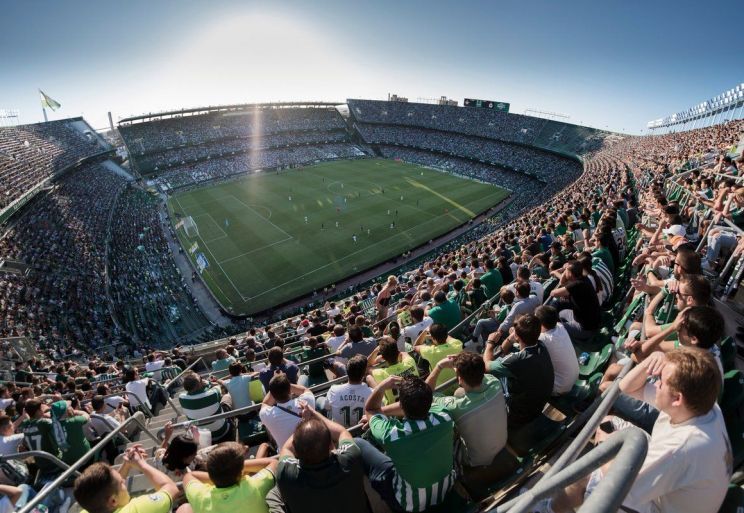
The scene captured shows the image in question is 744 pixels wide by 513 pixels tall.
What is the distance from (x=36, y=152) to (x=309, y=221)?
111 feet

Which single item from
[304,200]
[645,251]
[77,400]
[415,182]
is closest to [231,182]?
[304,200]

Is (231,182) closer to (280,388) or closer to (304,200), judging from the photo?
(304,200)

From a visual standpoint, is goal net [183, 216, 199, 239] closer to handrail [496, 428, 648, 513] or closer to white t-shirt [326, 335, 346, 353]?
white t-shirt [326, 335, 346, 353]

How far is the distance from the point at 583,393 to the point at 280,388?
12.5 ft

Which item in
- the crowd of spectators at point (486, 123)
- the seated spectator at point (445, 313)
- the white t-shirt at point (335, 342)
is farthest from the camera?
the crowd of spectators at point (486, 123)

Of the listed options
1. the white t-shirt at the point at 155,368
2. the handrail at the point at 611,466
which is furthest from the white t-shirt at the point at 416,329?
the white t-shirt at the point at 155,368

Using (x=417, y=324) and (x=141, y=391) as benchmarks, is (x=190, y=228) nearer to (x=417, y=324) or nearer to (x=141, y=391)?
(x=141, y=391)

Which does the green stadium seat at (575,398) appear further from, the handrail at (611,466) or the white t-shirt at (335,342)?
the white t-shirt at (335,342)

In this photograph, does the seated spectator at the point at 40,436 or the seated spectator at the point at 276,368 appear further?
the seated spectator at the point at 276,368

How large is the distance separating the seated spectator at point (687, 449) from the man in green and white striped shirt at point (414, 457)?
5.03ft

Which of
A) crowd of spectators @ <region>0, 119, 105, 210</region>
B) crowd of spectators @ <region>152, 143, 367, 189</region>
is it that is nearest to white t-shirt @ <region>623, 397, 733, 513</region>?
crowd of spectators @ <region>0, 119, 105, 210</region>

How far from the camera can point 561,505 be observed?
2945mm

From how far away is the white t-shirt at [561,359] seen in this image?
15.9 feet

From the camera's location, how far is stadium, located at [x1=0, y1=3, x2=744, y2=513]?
3.32m
